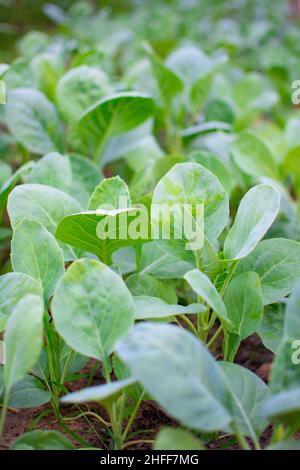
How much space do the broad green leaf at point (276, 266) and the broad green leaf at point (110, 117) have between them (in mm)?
403

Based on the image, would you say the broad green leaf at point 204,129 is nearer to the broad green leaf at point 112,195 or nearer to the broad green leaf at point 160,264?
the broad green leaf at point 160,264

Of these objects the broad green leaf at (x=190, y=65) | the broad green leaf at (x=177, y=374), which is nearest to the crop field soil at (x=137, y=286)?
the broad green leaf at (x=177, y=374)

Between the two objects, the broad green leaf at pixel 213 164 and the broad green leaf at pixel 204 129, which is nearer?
the broad green leaf at pixel 213 164

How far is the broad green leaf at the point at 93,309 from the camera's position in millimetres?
656

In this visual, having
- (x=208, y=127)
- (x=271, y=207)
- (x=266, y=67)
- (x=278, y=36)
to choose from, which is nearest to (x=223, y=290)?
(x=271, y=207)

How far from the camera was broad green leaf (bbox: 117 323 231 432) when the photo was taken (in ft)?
1.71

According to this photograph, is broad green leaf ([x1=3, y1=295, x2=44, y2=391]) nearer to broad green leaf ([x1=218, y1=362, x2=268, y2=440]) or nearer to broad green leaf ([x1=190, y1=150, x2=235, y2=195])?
broad green leaf ([x1=218, y1=362, x2=268, y2=440])

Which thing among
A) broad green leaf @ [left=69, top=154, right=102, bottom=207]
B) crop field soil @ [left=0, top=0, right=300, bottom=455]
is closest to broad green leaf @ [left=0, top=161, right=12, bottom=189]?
crop field soil @ [left=0, top=0, right=300, bottom=455]

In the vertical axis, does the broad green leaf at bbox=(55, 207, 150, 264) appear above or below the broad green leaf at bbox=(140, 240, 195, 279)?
above

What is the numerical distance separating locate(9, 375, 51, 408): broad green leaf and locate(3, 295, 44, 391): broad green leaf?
5.4 inches

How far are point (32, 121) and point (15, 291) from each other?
21.5 inches

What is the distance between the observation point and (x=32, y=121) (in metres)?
1.18

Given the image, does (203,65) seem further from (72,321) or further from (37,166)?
(72,321)
